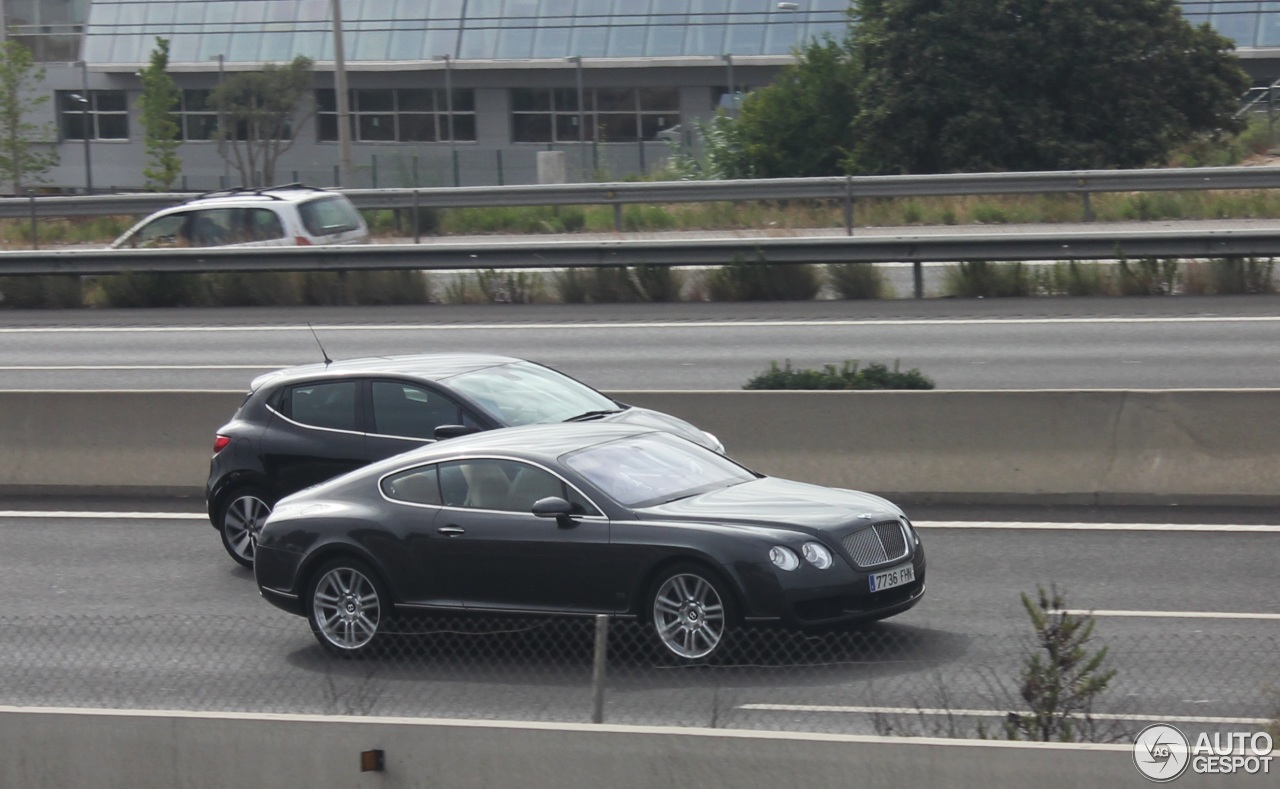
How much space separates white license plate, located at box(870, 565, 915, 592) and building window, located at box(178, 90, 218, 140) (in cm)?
5058

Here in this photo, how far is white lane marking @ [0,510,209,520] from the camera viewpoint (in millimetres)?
13258

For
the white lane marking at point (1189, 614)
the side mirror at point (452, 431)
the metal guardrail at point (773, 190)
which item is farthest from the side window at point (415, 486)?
the metal guardrail at point (773, 190)

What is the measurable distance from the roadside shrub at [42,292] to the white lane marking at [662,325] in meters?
1.77

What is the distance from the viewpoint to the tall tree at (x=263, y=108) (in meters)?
51.1

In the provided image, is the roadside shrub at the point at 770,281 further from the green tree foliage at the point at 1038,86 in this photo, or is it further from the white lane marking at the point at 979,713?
the white lane marking at the point at 979,713

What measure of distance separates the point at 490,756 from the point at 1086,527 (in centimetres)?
689

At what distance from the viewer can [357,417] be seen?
1109cm

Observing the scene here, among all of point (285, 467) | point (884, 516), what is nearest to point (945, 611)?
point (884, 516)

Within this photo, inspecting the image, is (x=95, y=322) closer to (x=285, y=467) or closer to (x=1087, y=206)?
(x=285, y=467)

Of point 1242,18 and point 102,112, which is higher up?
point 1242,18

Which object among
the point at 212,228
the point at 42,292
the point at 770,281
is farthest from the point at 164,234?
the point at 770,281

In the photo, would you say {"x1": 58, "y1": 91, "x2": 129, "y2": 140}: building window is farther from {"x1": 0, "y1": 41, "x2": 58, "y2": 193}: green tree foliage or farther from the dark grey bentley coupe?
the dark grey bentley coupe

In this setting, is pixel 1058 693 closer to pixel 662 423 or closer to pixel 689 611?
pixel 689 611

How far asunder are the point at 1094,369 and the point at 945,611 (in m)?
8.25
